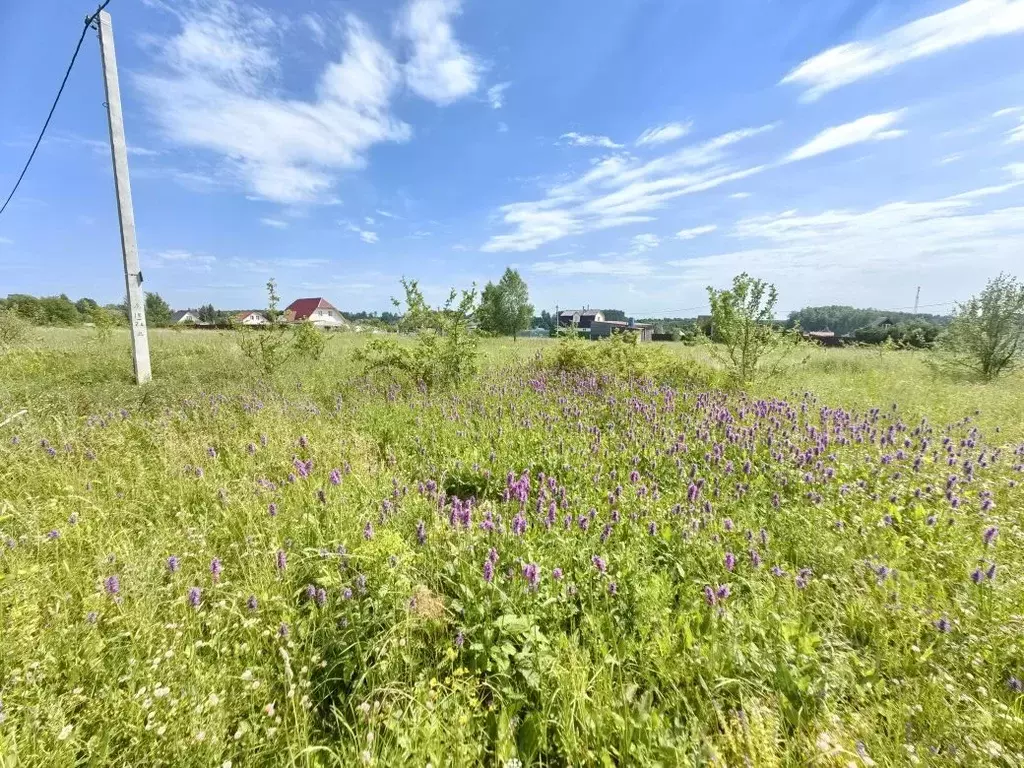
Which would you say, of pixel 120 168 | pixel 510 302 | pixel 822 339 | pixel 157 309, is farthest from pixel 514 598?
pixel 157 309

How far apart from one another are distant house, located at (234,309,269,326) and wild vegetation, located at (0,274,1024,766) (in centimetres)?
486

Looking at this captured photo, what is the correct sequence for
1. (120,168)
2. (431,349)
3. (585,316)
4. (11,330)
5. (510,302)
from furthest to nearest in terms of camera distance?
(585,316)
(510,302)
(11,330)
(431,349)
(120,168)

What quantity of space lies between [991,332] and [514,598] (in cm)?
1892

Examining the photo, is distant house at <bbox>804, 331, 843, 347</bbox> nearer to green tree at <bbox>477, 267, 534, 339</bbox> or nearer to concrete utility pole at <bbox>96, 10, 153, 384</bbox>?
concrete utility pole at <bbox>96, 10, 153, 384</bbox>

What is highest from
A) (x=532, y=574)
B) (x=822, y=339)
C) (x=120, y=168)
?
(x=120, y=168)

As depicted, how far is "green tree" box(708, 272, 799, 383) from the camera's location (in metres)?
9.07

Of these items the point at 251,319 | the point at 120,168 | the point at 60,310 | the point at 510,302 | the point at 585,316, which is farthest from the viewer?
the point at 585,316

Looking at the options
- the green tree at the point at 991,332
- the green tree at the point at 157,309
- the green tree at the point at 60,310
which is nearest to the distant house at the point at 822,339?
the green tree at the point at 991,332

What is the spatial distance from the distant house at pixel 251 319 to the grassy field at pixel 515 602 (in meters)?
5.19

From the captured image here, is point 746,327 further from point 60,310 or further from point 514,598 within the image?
point 60,310

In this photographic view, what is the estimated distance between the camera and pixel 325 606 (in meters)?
2.33

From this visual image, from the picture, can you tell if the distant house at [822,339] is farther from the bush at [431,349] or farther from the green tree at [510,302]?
the green tree at [510,302]

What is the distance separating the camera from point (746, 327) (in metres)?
9.18

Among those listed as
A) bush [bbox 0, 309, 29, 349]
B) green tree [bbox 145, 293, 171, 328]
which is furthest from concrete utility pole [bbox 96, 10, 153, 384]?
green tree [bbox 145, 293, 171, 328]
